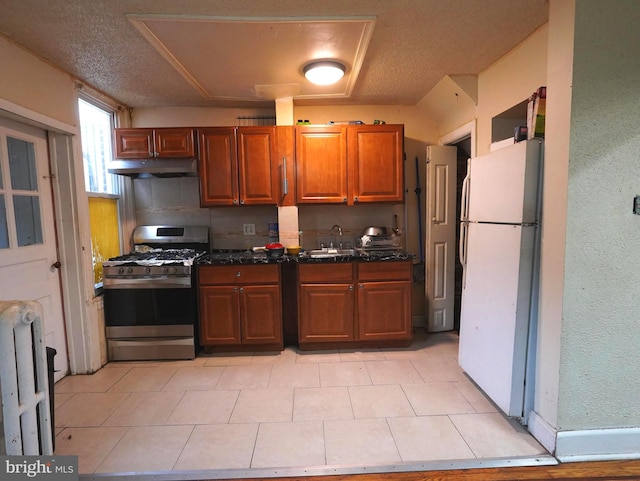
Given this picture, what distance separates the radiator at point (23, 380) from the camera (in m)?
1.25

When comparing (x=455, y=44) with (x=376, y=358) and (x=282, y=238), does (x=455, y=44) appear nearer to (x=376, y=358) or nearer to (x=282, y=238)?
(x=282, y=238)

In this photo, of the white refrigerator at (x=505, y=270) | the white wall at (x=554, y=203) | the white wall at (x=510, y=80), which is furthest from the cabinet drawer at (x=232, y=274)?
the white wall at (x=510, y=80)

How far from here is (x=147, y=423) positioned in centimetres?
194

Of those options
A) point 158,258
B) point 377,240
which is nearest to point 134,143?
point 158,258

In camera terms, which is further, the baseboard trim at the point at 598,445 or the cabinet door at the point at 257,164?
the cabinet door at the point at 257,164

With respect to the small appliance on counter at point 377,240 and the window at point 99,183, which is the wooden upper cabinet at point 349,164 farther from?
the window at point 99,183

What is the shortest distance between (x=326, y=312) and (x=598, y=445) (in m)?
1.85

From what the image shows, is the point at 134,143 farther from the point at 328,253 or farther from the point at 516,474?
the point at 516,474

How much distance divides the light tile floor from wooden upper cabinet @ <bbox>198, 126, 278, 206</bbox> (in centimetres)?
148

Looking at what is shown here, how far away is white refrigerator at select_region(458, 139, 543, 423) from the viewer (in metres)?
1.74

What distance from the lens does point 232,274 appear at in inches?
110

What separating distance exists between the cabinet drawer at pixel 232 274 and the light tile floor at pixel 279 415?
0.68 meters

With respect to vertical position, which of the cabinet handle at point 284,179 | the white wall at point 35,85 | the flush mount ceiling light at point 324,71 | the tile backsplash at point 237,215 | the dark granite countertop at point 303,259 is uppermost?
the flush mount ceiling light at point 324,71

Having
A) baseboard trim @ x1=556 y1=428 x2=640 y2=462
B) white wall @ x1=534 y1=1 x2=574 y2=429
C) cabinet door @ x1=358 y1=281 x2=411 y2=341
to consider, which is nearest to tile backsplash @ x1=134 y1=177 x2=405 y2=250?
cabinet door @ x1=358 y1=281 x2=411 y2=341
